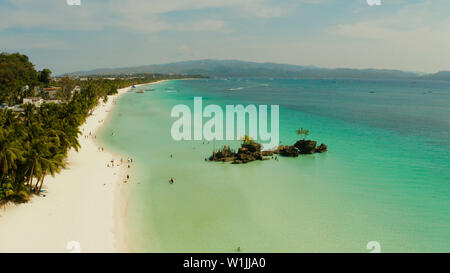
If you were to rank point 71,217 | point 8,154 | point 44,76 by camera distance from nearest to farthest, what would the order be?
point 8,154, point 71,217, point 44,76

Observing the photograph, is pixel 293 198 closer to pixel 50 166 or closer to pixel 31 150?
pixel 50 166

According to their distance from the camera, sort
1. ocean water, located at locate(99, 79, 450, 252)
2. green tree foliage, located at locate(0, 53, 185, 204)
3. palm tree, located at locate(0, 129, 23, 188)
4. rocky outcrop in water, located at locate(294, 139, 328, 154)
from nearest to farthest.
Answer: palm tree, located at locate(0, 129, 23, 188) < ocean water, located at locate(99, 79, 450, 252) < green tree foliage, located at locate(0, 53, 185, 204) < rocky outcrop in water, located at locate(294, 139, 328, 154)

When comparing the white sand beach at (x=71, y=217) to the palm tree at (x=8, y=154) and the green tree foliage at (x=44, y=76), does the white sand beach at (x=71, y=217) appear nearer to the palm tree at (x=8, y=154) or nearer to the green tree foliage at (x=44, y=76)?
the palm tree at (x=8, y=154)

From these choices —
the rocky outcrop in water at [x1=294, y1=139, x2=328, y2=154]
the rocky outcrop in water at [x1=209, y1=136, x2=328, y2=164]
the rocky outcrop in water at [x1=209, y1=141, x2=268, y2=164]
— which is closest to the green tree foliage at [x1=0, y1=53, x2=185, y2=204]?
the rocky outcrop in water at [x1=209, y1=141, x2=268, y2=164]

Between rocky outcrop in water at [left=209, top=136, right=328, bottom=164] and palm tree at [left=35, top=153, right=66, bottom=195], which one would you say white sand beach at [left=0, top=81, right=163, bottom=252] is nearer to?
palm tree at [left=35, top=153, right=66, bottom=195]

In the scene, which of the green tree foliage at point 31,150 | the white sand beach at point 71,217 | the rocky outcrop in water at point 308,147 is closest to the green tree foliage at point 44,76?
the green tree foliage at point 31,150

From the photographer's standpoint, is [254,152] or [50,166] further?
[254,152]

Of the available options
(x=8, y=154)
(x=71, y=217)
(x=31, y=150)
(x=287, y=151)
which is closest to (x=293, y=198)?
(x=287, y=151)
